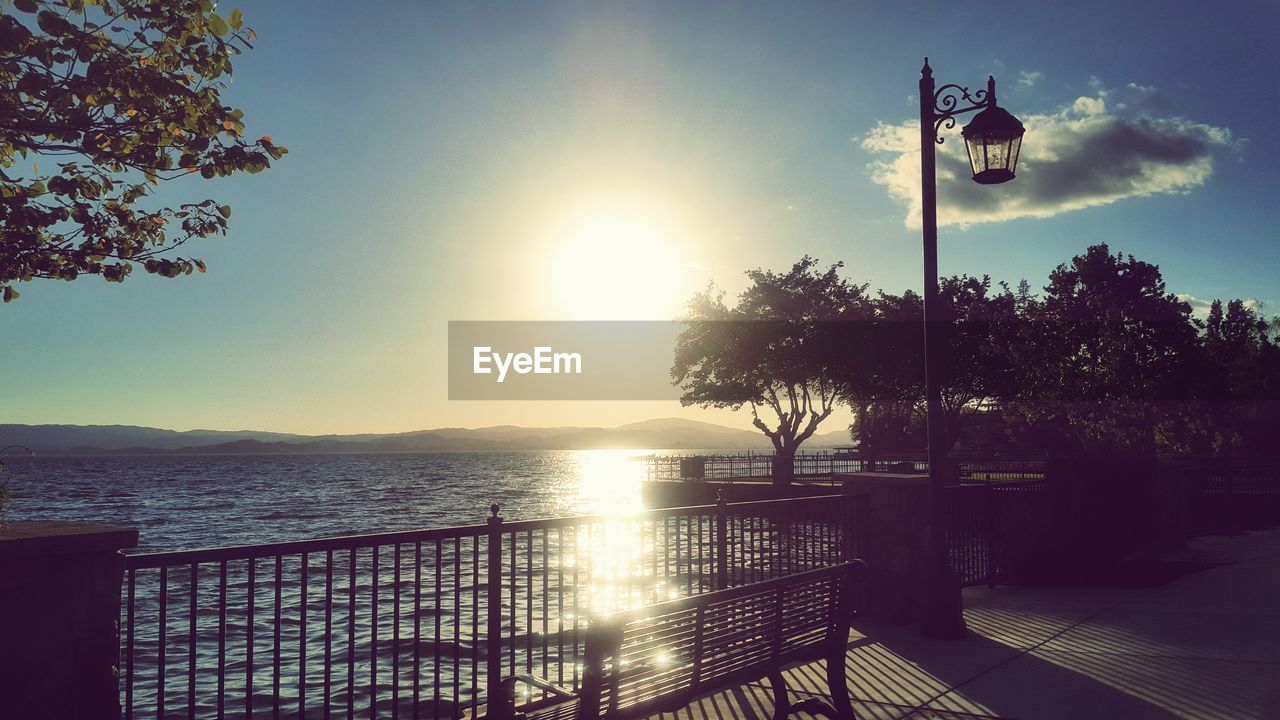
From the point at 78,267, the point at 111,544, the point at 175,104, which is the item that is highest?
the point at 175,104

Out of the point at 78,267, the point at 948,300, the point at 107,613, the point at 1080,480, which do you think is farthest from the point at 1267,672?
the point at 948,300

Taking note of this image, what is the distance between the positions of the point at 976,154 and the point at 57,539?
319 inches

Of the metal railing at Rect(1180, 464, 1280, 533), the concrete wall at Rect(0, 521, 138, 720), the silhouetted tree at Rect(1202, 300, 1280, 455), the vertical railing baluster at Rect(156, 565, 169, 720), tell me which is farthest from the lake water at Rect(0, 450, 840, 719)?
the silhouetted tree at Rect(1202, 300, 1280, 455)

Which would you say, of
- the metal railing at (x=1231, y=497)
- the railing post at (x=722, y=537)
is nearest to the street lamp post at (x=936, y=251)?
the railing post at (x=722, y=537)

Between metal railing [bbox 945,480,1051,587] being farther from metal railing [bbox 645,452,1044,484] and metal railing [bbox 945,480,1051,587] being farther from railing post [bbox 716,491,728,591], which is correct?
metal railing [bbox 645,452,1044,484]

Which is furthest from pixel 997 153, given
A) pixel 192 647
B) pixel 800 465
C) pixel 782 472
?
pixel 800 465

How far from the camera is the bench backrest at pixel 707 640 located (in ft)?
12.8

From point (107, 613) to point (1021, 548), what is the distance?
1139cm

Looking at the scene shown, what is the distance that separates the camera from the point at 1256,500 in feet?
71.7

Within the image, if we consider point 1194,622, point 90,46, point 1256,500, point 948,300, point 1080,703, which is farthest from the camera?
point 948,300

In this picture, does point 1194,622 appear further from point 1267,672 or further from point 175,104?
point 175,104

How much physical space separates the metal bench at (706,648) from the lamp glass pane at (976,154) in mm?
4884

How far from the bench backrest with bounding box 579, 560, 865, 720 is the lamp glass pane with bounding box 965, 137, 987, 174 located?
4906 millimetres

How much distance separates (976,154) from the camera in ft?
27.8
